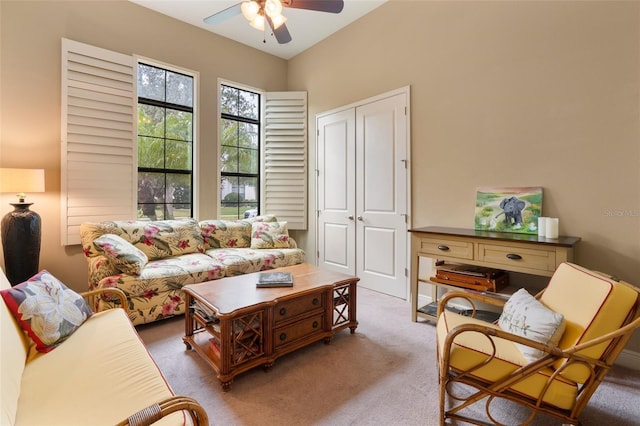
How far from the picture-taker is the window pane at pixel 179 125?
3.76 metres

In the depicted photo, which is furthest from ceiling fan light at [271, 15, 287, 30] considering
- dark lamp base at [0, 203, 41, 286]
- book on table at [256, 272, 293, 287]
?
dark lamp base at [0, 203, 41, 286]

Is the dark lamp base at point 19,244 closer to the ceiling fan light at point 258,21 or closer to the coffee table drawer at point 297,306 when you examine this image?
the coffee table drawer at point 297,306

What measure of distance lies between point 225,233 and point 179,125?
5.03 feet

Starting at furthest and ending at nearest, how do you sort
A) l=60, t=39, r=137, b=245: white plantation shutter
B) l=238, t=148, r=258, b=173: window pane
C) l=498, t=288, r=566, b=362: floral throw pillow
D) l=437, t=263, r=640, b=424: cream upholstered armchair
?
1. l=238, t=148, r=258, b=173: window pane
2. l=60, t=39, r=137, b=245: white plantation shutter
3. l=498, t=288, r=566, b=362: floral throw pillow
4. l=437, t=263, r=640, b=424: cream upholstered armchair

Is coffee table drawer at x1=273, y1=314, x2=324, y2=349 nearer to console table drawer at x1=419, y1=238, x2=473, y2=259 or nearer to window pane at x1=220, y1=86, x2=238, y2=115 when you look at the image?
console table drawer at x1=419, y1=238, x2=473, y2=259

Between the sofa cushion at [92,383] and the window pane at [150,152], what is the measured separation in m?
2.50

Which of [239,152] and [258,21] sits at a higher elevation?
[258,21]

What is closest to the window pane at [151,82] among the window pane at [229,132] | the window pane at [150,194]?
the window pane at [229,132]

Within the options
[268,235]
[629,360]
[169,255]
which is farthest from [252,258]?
[629,360]

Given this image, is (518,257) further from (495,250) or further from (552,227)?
(552,227)

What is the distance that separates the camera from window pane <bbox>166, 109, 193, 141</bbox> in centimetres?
376

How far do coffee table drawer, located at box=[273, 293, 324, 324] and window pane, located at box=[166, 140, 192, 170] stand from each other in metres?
2.68

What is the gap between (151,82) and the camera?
3.62 metres

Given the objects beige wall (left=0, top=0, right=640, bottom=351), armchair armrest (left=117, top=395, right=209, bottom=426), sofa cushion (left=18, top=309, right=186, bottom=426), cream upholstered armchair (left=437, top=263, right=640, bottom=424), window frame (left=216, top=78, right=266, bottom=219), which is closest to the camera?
armchair armrest (left=117, top=395, right=209, bottom=426)
